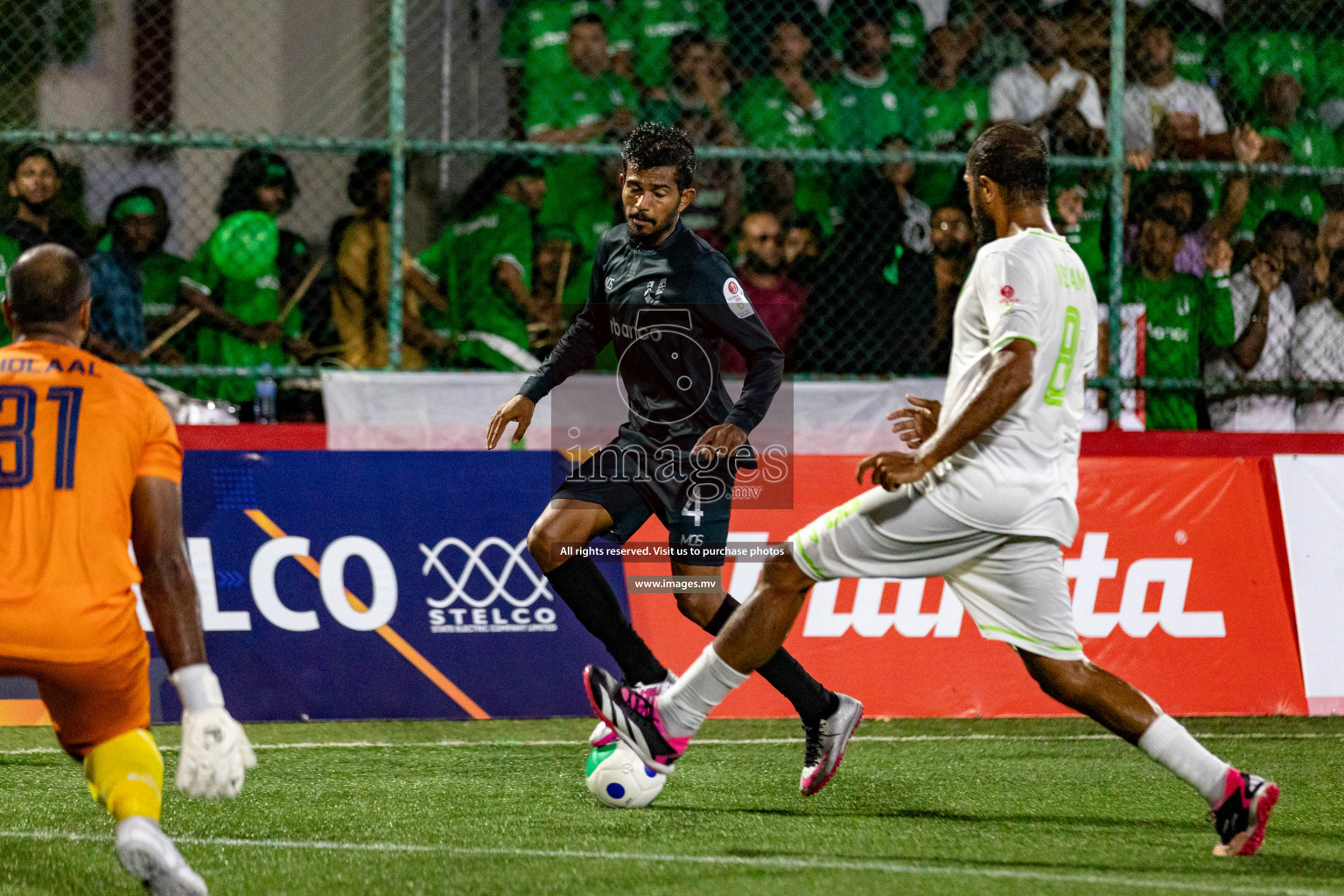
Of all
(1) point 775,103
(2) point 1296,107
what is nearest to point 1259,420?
(2) point 1296,107

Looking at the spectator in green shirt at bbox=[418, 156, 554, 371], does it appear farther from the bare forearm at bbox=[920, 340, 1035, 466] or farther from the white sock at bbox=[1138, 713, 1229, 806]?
the white sock at bbox=[1138, 713, 1229, 806]

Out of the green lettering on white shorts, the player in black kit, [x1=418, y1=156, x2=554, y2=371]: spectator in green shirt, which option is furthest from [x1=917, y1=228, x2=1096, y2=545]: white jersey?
[x1=418, y1=156, x2=554, y2=371]: spectator in green shirt

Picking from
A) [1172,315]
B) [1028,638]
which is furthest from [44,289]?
[1172,315]

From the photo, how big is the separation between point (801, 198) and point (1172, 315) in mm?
2285

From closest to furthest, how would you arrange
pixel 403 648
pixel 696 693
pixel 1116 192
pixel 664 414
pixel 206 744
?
pixel 206 744 < pixel 696 693 < pixel 664 414 < pixel 403 648 < pixel 1116 192

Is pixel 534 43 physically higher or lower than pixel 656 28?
lower

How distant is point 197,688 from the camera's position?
3.58m

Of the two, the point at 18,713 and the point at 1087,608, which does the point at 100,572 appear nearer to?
the point at 18,713

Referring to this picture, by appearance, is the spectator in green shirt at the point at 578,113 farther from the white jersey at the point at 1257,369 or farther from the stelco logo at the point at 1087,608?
the white jersey at the point at 1257,369

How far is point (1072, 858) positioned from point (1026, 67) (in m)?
Answer: 6.60

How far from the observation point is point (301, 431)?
26.8 ft

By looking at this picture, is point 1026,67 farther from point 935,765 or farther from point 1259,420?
point 935,765

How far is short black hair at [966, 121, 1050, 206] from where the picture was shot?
4754 mm

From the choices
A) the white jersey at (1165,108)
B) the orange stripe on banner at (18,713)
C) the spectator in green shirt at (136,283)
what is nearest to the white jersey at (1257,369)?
the white jersey at (1165,108)
